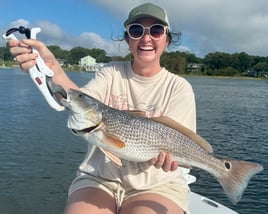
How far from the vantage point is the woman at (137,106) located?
144 inches

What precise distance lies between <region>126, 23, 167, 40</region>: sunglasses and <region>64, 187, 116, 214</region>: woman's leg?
1602 millimetres

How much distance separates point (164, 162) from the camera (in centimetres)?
357

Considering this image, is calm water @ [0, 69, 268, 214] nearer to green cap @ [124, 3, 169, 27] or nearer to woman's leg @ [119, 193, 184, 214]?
woman's leg @ [119, 193, 184, 214]

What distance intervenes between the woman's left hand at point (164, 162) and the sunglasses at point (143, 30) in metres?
1.29

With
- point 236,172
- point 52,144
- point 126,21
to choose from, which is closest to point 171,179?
point 236,172

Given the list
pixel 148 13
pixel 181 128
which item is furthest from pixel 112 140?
pixel 148 13

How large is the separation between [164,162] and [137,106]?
0.83 m

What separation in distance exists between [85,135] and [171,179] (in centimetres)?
108

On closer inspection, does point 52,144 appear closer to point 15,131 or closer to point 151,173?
point 15,131

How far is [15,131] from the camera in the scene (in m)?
18.0

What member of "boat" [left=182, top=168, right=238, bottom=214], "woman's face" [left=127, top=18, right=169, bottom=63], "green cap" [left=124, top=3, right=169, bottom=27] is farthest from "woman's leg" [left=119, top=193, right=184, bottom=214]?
"green cap" [left=124, top=3, right=169, bottom=27]

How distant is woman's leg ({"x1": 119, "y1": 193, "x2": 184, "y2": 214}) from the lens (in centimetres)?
359

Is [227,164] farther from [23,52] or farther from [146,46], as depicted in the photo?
[23,52]

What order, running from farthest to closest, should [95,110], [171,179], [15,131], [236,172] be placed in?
1. [15,131]
2. [171,179]
3. [236,172]
4. [95,110]
